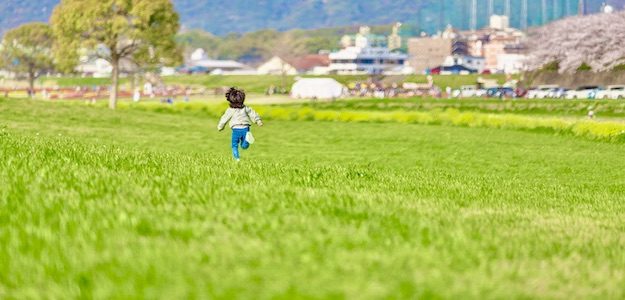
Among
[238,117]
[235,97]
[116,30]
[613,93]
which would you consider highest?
[116,30]

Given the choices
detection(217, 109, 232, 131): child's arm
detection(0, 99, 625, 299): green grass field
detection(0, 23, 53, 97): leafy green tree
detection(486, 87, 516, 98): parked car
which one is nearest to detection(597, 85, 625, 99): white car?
detection(486, 87, 516, 98): parked car

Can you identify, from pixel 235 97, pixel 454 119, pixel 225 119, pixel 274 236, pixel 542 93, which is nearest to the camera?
pixel 274 236

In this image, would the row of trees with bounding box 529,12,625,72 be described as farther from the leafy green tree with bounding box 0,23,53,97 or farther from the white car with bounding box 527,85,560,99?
the leafy green tree with bounding box 0,23,53,97

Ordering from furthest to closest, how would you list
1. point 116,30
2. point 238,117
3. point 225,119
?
1. point 116,30
2. point 238,117
3. point 225,119

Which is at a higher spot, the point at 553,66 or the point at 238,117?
the point at 553,66

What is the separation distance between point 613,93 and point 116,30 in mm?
56154

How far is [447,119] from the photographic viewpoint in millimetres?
74125

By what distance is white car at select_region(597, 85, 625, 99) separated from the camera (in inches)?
4166

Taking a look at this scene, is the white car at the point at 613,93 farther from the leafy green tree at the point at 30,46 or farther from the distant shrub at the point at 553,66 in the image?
the leafy green tree at the point at 30,46

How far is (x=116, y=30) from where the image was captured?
91.9m

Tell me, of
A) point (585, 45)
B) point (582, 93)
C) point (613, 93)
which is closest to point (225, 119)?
point (613, 93)

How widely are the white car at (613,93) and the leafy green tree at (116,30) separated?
49122mm

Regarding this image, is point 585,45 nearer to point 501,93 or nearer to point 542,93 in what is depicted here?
point 542,93

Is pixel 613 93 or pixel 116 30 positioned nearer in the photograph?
pixel 116 30
